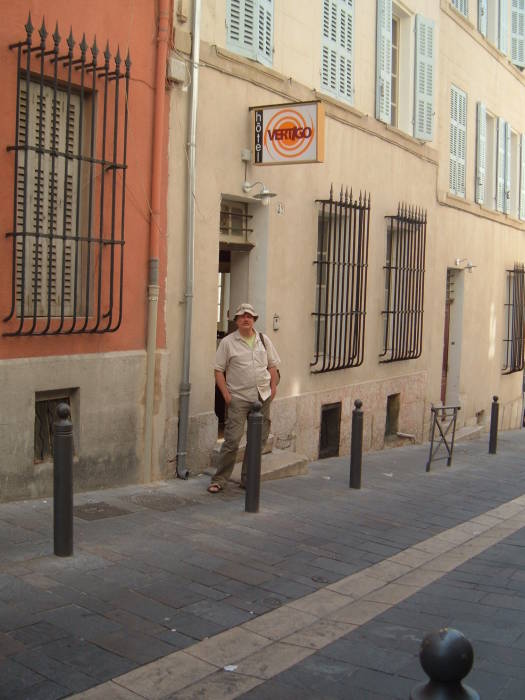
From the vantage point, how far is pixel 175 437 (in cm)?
883

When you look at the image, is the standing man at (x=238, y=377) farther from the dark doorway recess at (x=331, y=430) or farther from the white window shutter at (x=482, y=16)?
the white window shutter at (x=482, y=16)

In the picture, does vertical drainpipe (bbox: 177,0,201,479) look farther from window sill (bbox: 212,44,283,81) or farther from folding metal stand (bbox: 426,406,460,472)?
folding metal stand (bbox: 426,406,460,472)

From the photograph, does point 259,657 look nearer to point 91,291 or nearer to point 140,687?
point 140,687

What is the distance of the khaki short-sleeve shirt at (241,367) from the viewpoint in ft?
27.5

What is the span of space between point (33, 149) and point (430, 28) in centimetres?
993

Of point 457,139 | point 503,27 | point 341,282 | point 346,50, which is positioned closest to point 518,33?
point 503,27

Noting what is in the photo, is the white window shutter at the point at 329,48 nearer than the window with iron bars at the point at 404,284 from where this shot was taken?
Yes

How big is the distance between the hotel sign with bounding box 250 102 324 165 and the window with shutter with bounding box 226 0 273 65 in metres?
0.69

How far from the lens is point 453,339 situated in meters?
17.5

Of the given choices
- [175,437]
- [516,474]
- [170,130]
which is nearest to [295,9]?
[170,130]

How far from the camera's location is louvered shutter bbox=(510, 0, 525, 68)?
19.7m

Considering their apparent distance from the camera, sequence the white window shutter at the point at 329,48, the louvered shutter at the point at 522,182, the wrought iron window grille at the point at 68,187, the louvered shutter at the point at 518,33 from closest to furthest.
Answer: the wrought iron window grille at the point at 68,187, the white window shutter at the point at 329,48, the louvered shutter at the point at 518,33, the louvered shutter at the point at 522,182

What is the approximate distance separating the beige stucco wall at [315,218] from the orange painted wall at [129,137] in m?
0.41

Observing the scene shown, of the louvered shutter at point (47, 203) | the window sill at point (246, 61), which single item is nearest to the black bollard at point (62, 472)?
the louvered shutter at point (47, 203)
